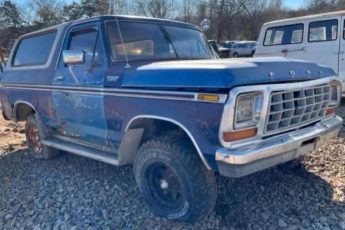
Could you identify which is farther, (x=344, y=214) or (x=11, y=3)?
(x=11, y=3)

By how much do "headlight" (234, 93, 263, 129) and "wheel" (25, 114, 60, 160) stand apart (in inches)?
133

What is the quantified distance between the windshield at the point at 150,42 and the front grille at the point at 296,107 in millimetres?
1528

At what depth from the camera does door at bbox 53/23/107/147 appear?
4.26 meters

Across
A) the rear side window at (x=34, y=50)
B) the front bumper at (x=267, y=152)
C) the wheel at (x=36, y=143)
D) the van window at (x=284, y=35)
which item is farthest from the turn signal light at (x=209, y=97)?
the van window at (x=284, y=35)

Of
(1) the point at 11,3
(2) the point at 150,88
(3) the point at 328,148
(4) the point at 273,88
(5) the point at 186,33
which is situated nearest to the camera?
(4) the point at 273,88

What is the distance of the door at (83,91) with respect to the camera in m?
4.26

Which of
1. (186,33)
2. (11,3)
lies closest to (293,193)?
(186,33)

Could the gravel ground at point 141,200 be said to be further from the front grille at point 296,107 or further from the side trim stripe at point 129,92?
the side trim stripe at point 129,92

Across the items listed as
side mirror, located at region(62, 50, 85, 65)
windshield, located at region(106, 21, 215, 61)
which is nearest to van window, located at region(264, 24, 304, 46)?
windshield, located at region(106, 21, 215, 61)

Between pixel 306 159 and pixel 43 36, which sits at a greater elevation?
pixel 43 36

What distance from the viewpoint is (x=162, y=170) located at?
3.79 meters

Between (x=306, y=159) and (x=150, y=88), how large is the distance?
255 cm

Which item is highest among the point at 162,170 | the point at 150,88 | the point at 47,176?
the point at 150,88

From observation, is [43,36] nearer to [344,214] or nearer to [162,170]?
[162,170]
